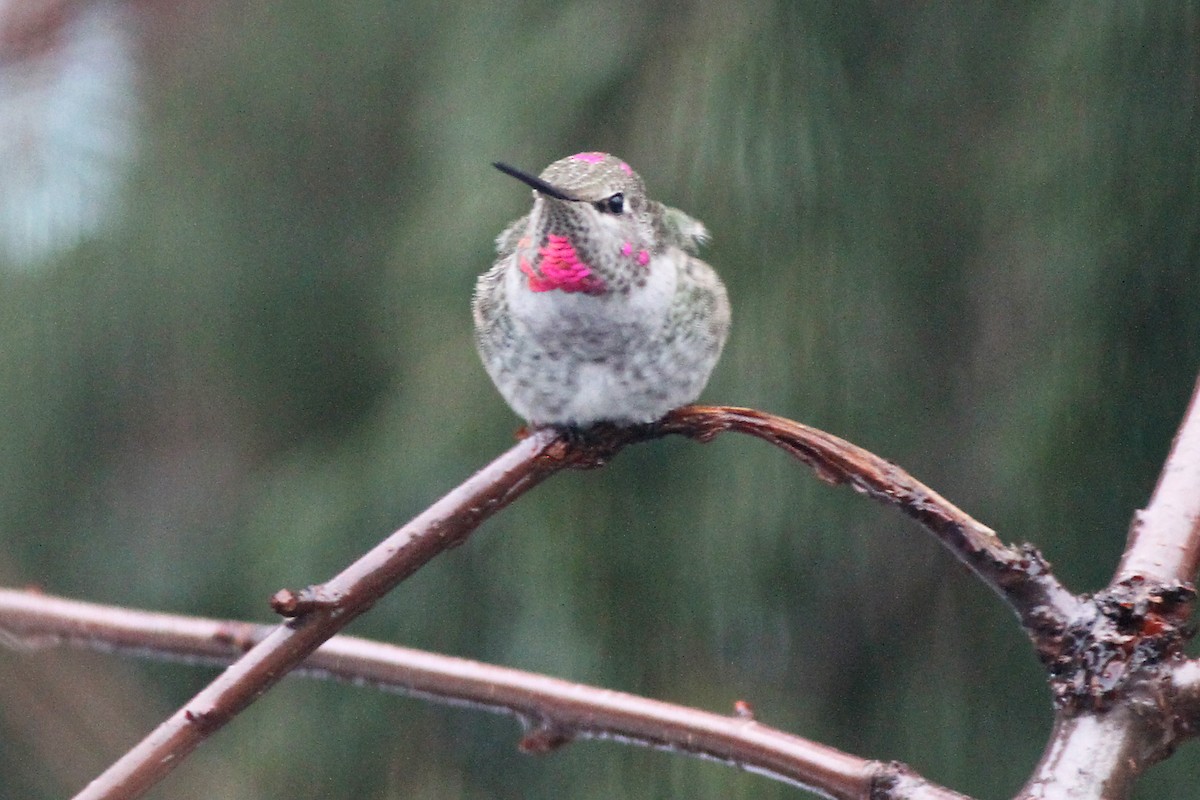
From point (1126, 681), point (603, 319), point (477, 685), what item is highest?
point (603, 319)

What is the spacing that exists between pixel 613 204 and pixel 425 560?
29 centimetres

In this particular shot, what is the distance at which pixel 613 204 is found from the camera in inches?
32.6

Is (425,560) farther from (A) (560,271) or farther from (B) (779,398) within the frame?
(B) (779,398)

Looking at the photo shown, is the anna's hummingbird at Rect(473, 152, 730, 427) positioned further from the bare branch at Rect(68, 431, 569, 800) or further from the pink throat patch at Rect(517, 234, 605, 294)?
the bare branch at Rect(68, 431, 569, 800)

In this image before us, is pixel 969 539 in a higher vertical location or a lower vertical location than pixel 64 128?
lower

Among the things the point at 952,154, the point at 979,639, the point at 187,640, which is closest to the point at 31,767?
the point at 187,640

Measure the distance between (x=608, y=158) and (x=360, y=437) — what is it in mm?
601

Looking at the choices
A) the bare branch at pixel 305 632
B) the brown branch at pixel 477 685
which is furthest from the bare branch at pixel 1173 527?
the bare branch at pixel 305 632

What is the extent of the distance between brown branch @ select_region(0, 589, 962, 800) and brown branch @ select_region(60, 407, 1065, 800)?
4.3 inches

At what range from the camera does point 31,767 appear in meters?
1.08

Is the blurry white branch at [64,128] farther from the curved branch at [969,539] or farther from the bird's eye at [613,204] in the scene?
the curved branch at [969,539]

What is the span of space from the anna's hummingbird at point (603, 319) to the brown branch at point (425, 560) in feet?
0.56

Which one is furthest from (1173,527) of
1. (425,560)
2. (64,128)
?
(64,128)

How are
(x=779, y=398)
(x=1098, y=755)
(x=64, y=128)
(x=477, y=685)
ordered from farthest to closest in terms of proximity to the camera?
(x=64, y=128) < (x=779, y=398) < (x=477, y=685) < (x=1098, y=755)
